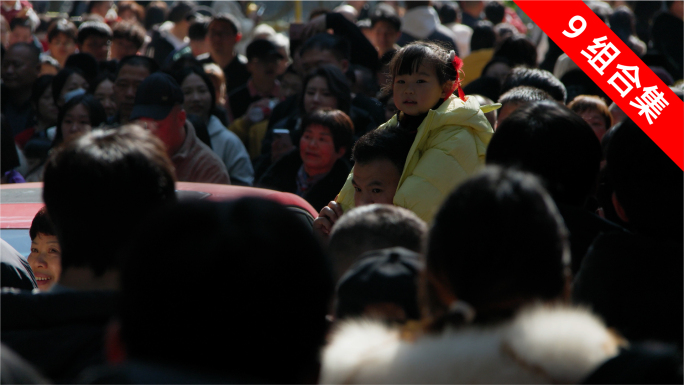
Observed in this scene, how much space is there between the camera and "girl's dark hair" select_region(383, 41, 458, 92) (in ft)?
11.7

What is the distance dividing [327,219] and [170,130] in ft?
7.62

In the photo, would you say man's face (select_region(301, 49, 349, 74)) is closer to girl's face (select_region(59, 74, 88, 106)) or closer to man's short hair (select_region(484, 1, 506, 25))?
girl's face (select_region(59, 74, 88, 106))

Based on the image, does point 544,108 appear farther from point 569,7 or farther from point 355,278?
point 569,7

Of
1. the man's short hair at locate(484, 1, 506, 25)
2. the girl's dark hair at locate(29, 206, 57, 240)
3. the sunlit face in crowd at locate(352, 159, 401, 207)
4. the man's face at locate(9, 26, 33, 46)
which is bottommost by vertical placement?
the girl's dark hair at locate(29, 206, 57, 240)

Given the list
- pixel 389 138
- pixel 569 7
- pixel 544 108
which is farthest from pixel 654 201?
pixel 569 7

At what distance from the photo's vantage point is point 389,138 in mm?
3424

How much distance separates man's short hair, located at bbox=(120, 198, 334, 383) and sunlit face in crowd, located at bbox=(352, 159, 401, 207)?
6.89 ft

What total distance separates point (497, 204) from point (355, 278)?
0.44 m

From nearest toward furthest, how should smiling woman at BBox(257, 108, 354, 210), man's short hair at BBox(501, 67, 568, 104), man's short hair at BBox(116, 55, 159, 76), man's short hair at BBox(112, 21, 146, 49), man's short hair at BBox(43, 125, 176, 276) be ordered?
man's short hair at BBox(43, 125, 176, 276) < man's short hair at BBox(501, 67, 568, 104) < smiling woman at BBox(257, 108, 354, 210) < man's short hair at BBox(116, 55, 159, 76) < man's short hair at BBox(112, 21, 146, 49)

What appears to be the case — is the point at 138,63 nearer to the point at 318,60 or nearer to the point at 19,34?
the point at 318,60

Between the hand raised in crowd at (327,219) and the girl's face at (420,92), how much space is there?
2.14 feet

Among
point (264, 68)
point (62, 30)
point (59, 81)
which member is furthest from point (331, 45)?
point (62, 30)

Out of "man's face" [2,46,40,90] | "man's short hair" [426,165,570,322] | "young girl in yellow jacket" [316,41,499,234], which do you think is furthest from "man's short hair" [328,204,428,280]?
"man's face" [2,46,40,90]

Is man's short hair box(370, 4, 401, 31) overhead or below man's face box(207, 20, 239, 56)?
overhead
